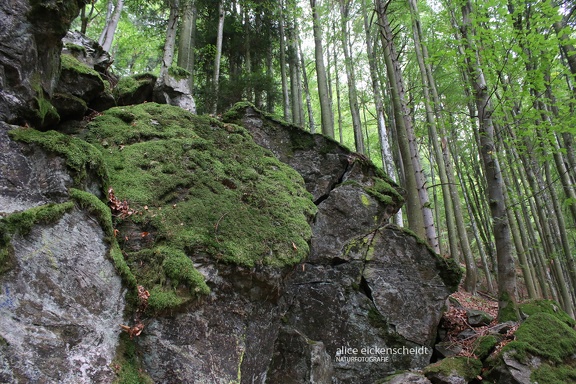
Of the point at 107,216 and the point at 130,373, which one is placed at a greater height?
the point at 107,216

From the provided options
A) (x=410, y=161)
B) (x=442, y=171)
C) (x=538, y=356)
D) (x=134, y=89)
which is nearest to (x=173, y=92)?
(x=134, y=89)

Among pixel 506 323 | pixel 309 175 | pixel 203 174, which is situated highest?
pixel 309 175

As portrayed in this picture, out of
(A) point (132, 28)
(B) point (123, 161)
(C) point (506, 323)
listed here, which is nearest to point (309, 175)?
(B) point (123, 161)

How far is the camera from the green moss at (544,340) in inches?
159

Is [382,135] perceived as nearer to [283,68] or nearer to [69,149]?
[283,68]

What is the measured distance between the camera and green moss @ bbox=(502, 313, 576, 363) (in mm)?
4051

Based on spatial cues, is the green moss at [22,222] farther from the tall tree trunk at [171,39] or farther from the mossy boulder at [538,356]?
the tall tree trunk at [171,39]

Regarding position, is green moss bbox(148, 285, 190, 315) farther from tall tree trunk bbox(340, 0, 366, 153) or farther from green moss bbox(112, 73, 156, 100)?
tall tree trunk bbox(340, 0, 366, 153)

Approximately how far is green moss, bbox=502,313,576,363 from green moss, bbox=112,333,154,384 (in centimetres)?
415

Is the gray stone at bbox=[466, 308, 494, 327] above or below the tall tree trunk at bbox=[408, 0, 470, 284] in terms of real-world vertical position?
below

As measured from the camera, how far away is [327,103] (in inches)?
409

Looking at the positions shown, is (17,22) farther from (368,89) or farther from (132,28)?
(368,89)

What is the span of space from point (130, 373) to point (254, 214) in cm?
205

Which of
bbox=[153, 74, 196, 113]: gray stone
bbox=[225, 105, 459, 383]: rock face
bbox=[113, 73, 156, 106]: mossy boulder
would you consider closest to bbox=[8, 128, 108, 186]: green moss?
bbox=[225, 105, 459, 383]: rock face
